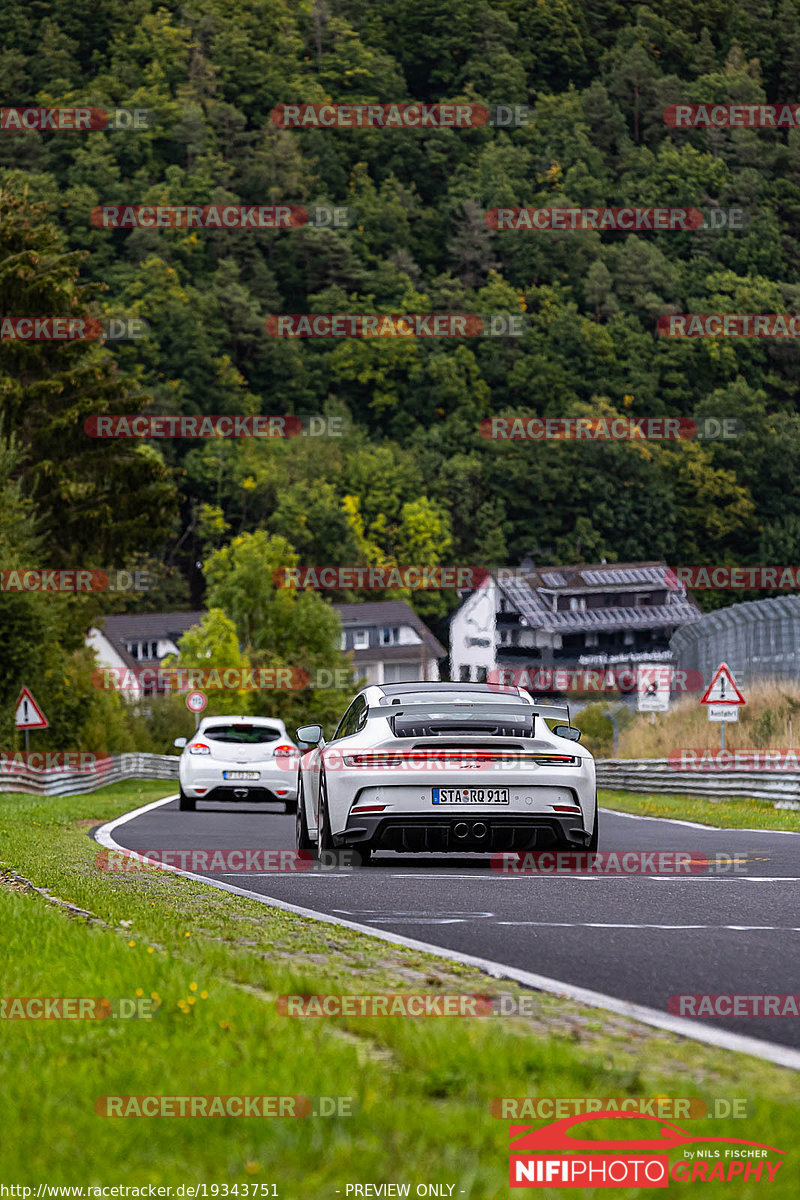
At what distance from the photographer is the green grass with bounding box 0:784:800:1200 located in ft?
13.9

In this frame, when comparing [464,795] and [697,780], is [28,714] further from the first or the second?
[464,795]

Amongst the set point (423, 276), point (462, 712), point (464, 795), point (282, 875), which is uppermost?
point (423, 276)

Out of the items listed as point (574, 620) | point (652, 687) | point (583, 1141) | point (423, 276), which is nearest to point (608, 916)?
point (583, 1141)

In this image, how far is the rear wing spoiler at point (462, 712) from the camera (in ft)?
44.6

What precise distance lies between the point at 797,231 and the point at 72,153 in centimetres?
5957

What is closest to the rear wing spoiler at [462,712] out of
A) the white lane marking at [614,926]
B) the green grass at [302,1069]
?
the white lane marking at [614,926]

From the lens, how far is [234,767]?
2597cm

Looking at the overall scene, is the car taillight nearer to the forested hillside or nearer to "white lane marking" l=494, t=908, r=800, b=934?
"white lane marking" l=494, t=908, r=800, b=934

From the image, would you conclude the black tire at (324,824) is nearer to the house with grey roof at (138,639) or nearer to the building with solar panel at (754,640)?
the building with solar panel at (754,640)

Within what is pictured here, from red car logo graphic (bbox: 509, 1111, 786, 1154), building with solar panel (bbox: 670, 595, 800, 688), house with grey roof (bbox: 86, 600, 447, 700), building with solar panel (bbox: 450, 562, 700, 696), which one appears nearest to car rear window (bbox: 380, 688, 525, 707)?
red car logo graphic (bbox: 509, 1111, 786, 1154)

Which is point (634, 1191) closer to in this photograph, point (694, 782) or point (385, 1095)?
point (385, 1095)

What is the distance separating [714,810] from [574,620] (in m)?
106

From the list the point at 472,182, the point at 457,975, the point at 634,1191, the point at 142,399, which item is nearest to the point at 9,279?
the point at 142,399

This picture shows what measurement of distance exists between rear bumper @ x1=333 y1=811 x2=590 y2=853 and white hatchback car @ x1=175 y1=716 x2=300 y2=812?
12.7 meters
